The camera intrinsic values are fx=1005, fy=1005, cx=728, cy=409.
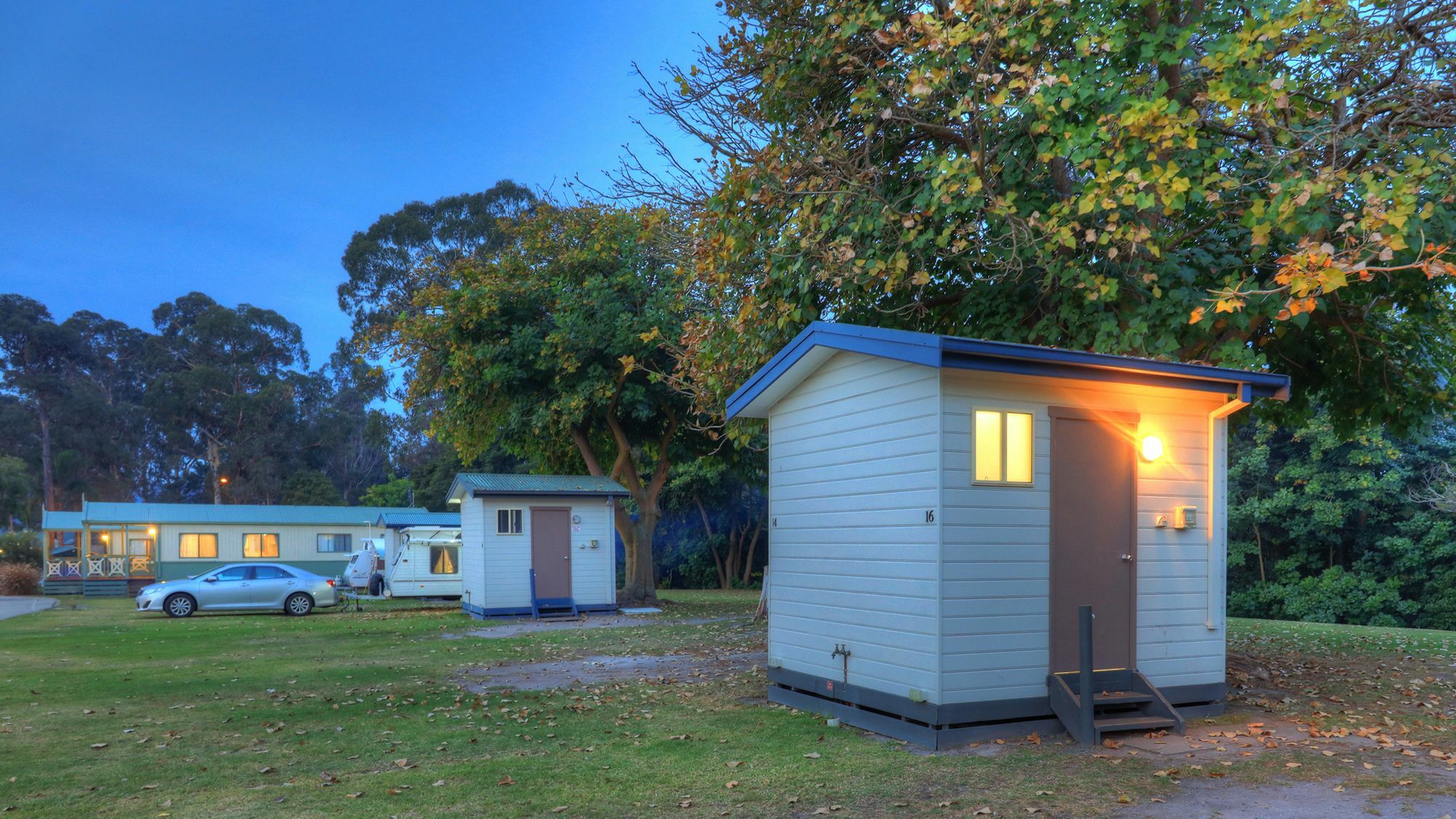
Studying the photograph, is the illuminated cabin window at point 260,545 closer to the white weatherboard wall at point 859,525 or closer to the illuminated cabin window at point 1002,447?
the white weatherboard wall at point 859,525

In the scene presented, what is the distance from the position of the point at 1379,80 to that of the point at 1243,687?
6.32m

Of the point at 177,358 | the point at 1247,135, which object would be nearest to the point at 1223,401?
the point at 1247,135

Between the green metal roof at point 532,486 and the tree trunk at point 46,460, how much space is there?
48056 mm

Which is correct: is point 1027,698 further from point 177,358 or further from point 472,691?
point 177,358

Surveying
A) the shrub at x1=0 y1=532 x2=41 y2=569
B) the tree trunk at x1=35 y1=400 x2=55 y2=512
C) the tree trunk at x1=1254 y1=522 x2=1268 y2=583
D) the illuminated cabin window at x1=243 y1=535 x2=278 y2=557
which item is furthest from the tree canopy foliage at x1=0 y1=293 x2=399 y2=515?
the tree trunk at x1=1254 y1=522 x2=1268 y2=583

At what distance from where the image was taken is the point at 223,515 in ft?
122

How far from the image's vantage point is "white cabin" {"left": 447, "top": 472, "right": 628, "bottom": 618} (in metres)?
21.1

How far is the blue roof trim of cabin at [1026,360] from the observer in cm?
754

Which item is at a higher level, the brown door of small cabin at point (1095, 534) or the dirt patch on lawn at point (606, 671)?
the brown door of small cabin at point (1095, 534)

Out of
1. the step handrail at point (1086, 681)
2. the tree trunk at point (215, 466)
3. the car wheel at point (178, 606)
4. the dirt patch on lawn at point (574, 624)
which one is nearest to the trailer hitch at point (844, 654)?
the step handrail at point (1086, 681)

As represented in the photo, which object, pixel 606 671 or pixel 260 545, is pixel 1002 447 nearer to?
pixel 606 671

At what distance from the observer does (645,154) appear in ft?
42.9

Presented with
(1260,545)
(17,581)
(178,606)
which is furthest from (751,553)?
(17,581)

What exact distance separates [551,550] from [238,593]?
781 cm
